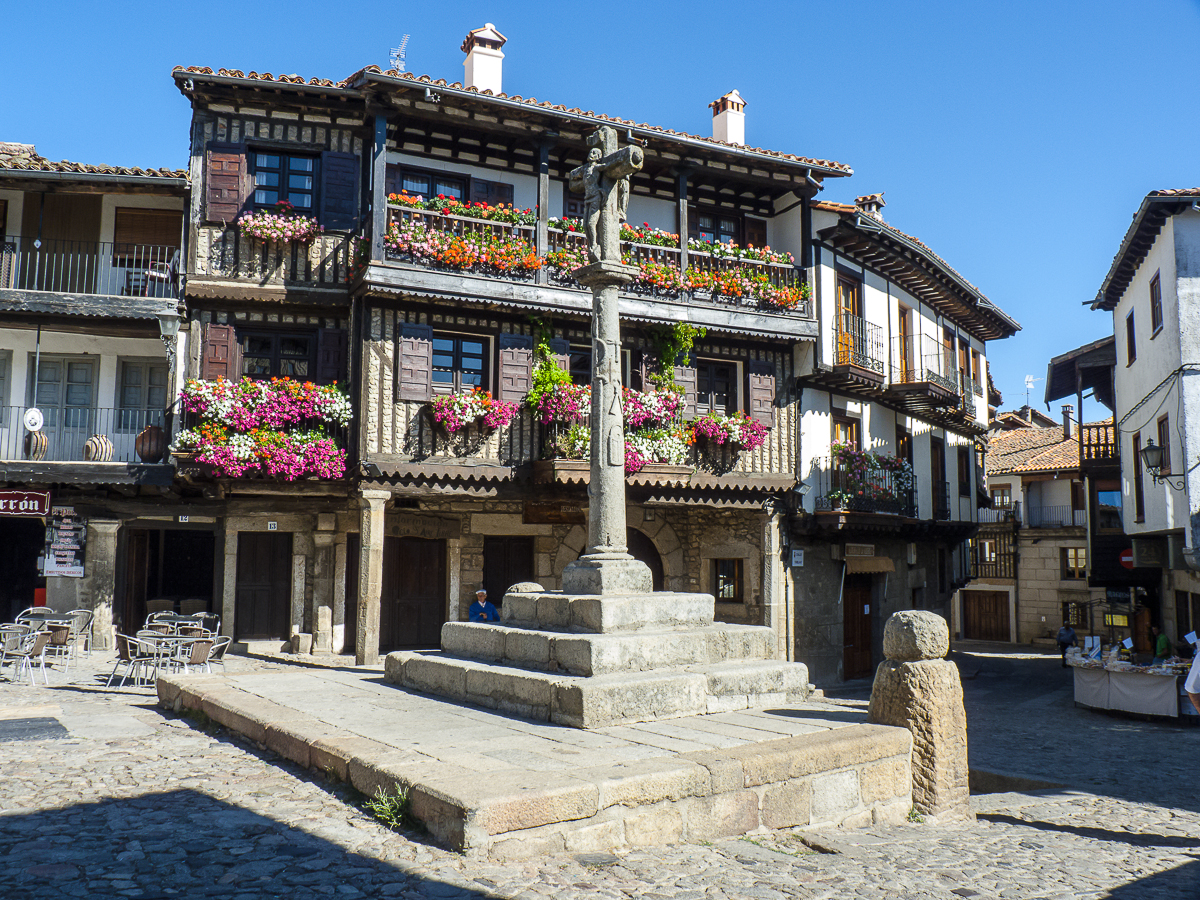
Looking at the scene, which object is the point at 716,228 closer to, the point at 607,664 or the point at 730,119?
the point at 730,119

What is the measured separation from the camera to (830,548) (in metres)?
17.5

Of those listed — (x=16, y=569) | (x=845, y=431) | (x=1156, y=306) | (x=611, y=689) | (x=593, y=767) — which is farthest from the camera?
(x=845, y=431)

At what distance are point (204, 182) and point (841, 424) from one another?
39.1 ft

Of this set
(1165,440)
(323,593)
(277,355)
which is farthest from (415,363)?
(1165,440)

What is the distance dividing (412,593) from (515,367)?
433 cm

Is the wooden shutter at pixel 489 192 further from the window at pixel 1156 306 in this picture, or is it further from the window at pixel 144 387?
the window at pixel 1156 306

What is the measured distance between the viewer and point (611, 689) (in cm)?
617

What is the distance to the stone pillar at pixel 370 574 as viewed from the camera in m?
12.8

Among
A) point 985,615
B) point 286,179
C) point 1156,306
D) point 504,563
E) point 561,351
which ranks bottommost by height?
point 985,615

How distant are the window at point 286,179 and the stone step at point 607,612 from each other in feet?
30.1

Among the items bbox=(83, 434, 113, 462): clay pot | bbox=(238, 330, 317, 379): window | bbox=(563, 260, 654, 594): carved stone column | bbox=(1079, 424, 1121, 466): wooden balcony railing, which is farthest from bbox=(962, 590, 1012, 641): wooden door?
bbox=(563, 260, 654, 594): carved stone column

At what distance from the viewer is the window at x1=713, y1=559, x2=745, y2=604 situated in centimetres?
1727

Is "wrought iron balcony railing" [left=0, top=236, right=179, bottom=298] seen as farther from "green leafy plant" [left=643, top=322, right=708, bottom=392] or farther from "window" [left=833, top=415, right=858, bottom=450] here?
"window" [left=833, top=415, right=858, bottom=450]

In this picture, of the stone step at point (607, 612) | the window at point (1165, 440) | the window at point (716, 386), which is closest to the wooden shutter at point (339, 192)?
the window at point (716, 386)
